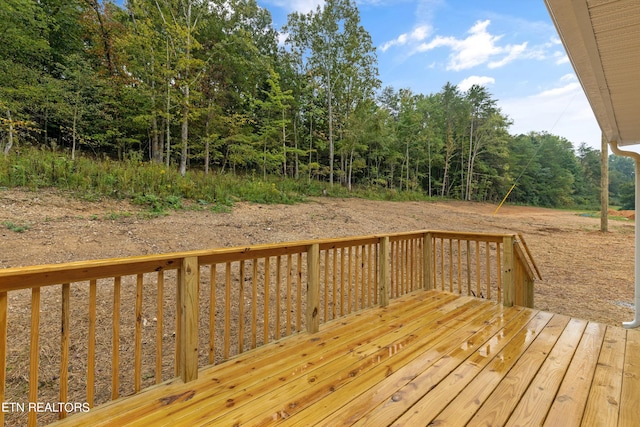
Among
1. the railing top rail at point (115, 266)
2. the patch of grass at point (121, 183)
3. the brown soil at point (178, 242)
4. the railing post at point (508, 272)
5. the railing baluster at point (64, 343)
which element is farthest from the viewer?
the patch of grass at point (121, 183)

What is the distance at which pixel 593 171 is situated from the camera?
114 ft

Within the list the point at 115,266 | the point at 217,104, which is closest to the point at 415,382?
the point at 115,266

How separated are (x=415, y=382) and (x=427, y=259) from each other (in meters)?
2.39

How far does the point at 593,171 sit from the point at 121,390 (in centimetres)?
4849

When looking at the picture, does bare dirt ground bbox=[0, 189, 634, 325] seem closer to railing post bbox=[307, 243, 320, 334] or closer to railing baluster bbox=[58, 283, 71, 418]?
railing post bbox=[307, 243, 320, 334]

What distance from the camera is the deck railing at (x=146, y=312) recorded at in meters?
1.33

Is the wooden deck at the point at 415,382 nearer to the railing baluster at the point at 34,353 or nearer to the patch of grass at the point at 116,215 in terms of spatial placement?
the railing baluster at the point at 34,353

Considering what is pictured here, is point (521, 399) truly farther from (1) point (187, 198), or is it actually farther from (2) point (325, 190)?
(2) point (325, 190)

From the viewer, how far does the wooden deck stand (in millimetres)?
1393

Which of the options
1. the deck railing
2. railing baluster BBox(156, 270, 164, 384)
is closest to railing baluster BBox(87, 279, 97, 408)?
the deck railing

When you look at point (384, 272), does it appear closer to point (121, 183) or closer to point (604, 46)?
point (604, 46)

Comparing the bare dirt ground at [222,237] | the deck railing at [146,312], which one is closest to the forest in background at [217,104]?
the bare dirt ground at [222,237]

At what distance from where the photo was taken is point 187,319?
1.71 metres

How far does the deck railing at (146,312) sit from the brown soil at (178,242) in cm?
3
